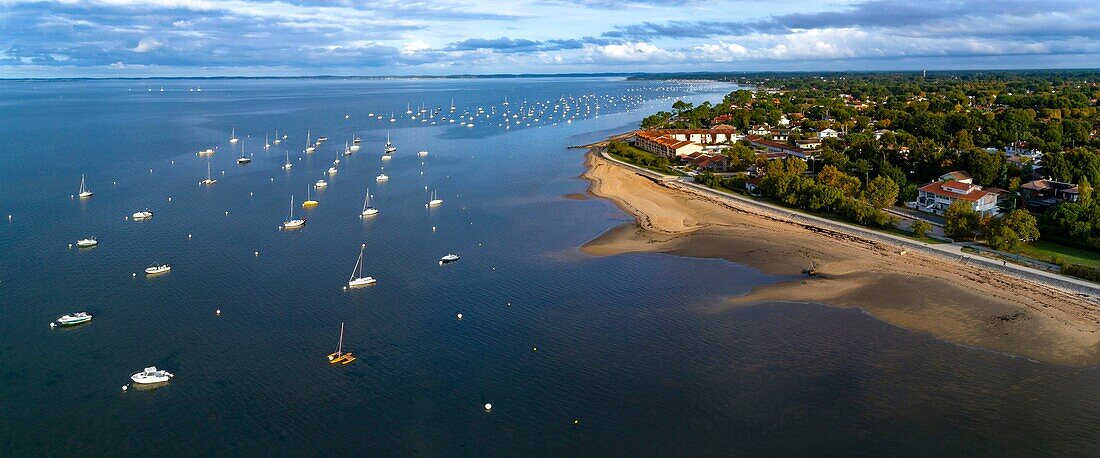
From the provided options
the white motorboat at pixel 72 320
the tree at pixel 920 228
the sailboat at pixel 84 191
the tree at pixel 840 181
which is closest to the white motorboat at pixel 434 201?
the sailboat at pixel 84 191

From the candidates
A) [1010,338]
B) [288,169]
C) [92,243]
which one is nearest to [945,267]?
[1010,338]

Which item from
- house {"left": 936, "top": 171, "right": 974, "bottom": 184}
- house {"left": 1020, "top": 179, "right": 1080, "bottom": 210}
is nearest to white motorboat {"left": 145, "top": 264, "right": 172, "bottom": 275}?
house {"left": 936, "top": 171, "right": 974, "bottom": 184}

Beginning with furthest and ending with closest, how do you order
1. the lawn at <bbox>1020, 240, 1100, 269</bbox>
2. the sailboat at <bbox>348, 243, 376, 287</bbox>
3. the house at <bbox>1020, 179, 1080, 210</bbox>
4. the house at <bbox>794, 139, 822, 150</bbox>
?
the house at <bbox>794, 139, 822, 150</bbox>, the house at <bbox>1020, 179, 1080, 210</bbox>, the lawn at <bbox>1020, 240, 1100, 269</bbox>, the sailboat at <bbox>348, 243, 376, 287</bbox>

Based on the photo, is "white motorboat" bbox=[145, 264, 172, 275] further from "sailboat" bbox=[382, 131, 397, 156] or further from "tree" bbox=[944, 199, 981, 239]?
"sailboat" bbox=[382, 131, 397, 156]

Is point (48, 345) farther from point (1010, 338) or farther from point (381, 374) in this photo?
point (1010, 338)

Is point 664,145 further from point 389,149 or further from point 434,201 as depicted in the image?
point 389,149

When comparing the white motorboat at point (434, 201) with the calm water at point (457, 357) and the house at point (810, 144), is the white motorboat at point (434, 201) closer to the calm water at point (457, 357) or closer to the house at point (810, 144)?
the calm water at point (457, 357)
